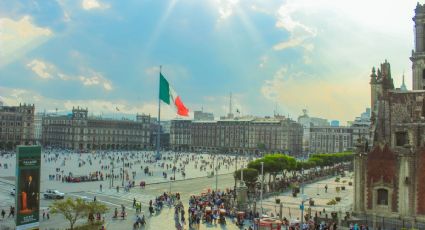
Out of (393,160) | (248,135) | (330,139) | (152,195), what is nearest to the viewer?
(393,160)

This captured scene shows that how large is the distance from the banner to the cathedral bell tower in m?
34.8

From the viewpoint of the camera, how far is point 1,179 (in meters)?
55.6

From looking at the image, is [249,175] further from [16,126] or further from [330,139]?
[16,126]

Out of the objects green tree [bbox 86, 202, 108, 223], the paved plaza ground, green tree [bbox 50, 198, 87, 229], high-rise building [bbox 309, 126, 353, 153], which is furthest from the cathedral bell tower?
high-rise building [bbox 309, 126, 353, 153]

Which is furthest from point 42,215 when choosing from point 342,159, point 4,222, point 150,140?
point 150,140

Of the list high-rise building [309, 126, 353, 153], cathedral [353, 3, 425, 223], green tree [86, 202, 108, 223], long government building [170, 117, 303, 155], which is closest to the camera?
green tree [86, 202, 108, 223]

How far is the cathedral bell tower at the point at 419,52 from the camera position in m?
42.6

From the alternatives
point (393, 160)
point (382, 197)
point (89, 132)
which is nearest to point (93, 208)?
point (382, 197)

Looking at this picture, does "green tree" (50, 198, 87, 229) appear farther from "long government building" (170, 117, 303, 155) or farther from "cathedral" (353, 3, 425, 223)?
"long government building" (170, 117, 303, 155)

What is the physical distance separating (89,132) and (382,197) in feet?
445

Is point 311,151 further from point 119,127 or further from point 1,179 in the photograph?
point 1,179

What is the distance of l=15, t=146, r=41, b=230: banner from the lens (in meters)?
20.9

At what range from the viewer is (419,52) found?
43688 mm

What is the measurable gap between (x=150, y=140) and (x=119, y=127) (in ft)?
55.8
